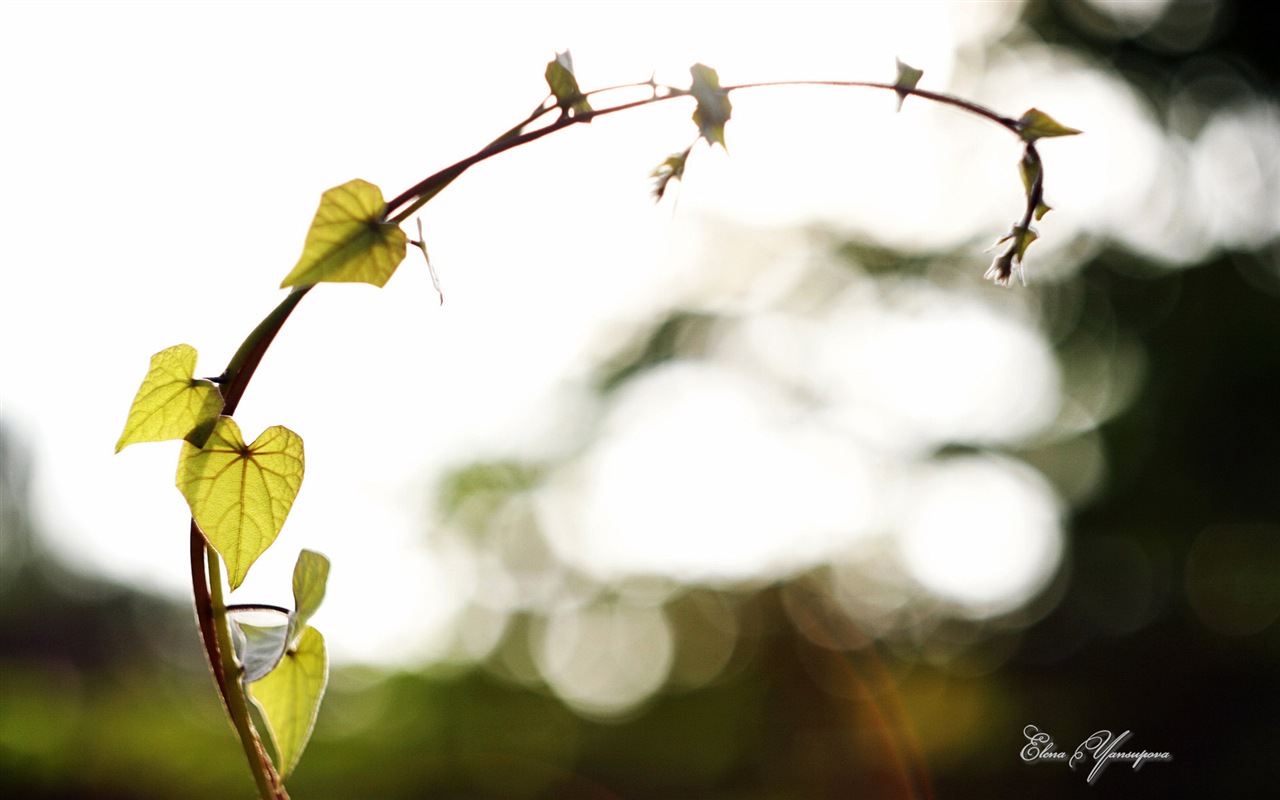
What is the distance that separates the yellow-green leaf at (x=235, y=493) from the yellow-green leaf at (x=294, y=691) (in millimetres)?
118

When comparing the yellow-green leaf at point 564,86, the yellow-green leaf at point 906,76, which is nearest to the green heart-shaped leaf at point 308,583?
the yellow-green leaf at point 564,86

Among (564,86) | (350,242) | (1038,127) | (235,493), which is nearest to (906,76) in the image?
(1038,127)

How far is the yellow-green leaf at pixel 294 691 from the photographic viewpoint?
0.55m

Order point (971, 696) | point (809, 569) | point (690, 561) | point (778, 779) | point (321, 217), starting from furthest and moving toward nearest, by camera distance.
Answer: point (690, 561), point (809, 569), point (971, 696), point (778, 779), point (321, 217)

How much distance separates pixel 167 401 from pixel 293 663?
0.19 m

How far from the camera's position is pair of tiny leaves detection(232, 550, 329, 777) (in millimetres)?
498

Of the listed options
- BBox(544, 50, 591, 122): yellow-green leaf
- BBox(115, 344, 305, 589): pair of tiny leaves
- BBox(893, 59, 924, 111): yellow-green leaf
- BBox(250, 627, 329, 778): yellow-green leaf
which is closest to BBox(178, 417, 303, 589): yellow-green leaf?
BBox(115, 344, 305, 589): pair of tiny leaves

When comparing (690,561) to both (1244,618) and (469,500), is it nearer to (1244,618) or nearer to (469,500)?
(469,500)

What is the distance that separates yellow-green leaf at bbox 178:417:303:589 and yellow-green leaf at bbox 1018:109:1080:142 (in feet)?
1.37

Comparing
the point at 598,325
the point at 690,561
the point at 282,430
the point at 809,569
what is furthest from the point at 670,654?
the point at 282,430

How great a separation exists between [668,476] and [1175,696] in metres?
5.24

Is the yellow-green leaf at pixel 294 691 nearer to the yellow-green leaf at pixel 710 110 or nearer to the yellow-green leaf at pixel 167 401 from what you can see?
the yellow-green leaf at pixel 167 401

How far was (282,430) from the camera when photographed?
49cm

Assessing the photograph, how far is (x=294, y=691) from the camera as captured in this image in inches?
22.1
